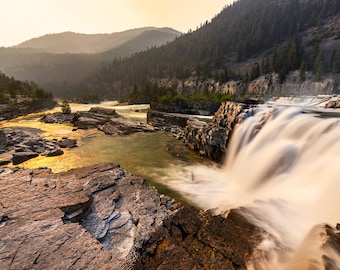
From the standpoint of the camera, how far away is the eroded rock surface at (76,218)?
23.4 feet

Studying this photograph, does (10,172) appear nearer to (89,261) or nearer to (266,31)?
(89,261)

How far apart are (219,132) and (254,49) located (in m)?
137

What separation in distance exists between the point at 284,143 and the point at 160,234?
12.1 meters

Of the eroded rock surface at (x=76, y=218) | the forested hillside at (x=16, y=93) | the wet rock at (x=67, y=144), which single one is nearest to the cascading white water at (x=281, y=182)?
the eroded rock surface at (x=76, y=218)

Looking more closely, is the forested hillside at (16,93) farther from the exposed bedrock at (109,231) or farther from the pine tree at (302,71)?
the pine tree at (302,71)

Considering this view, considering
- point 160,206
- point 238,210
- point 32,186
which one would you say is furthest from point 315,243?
point 32,186

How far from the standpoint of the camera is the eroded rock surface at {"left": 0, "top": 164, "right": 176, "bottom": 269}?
7.13 metres

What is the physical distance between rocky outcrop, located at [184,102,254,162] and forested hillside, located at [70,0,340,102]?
76.7 m

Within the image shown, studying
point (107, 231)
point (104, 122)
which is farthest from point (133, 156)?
point (104, 122)

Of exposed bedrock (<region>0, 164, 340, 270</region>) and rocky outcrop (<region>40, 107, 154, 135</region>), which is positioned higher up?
exposed bedrock (<region>0, 164, 340, 270</region>)

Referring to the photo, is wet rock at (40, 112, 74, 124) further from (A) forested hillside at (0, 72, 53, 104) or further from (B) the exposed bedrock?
(B) the exposed bedrock

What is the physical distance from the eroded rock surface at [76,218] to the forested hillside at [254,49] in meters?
92.9

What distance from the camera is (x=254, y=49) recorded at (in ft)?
459

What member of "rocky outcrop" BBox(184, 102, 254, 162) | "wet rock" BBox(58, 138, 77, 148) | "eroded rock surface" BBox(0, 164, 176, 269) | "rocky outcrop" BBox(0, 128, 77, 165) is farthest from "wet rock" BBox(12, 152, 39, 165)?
"rocky outcrop" BBox(184, 102, 254, 162)
